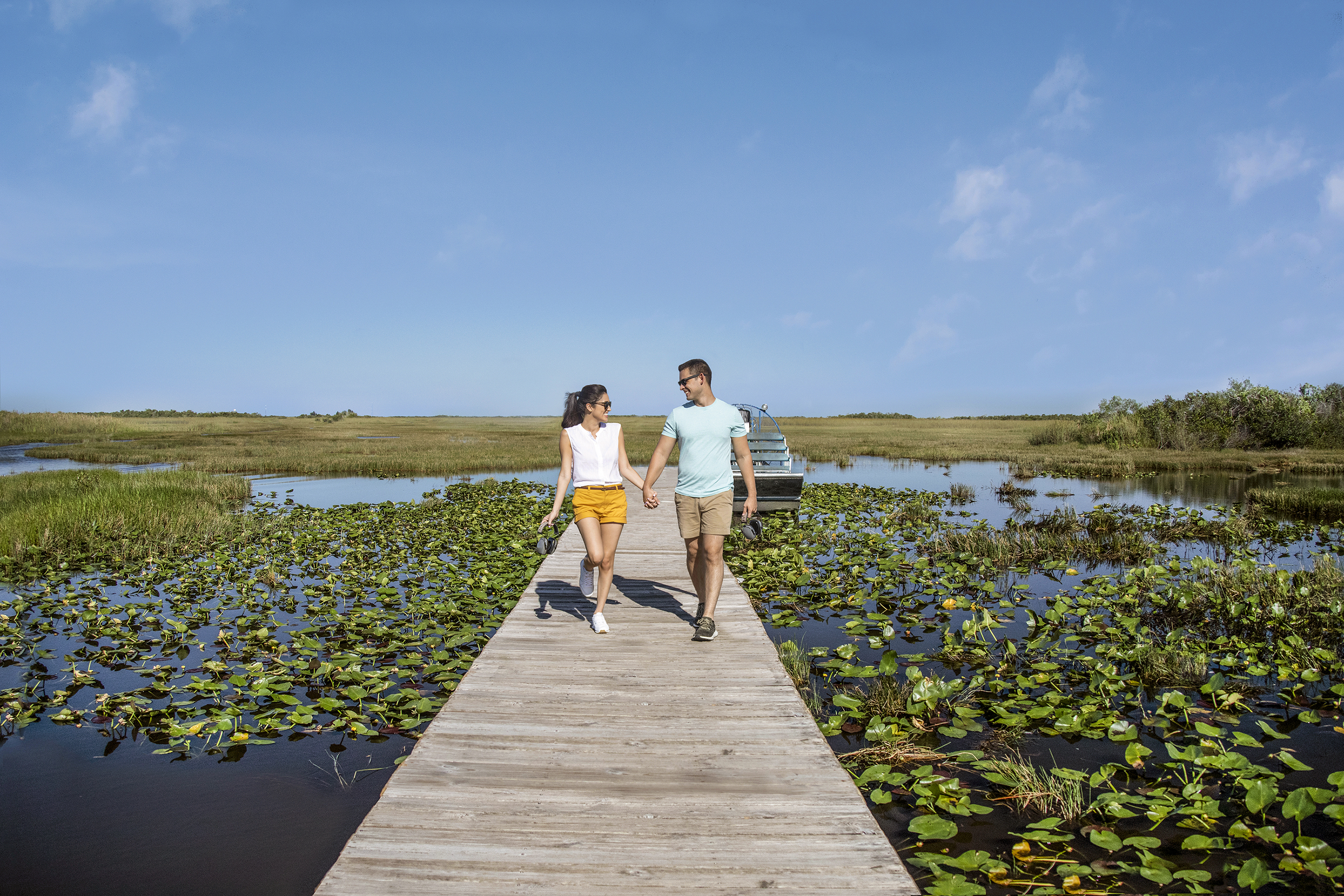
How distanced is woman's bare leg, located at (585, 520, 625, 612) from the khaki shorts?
0.54m

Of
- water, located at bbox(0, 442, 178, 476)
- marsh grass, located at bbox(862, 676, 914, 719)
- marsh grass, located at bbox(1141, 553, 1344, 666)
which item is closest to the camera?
marsh grass, located at bbox(862, 676, 914, 719)

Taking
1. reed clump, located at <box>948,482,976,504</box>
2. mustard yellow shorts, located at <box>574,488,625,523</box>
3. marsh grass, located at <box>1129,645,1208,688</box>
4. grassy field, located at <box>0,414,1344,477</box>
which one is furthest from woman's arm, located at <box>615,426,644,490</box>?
grassy field, located at <box>0,414,1344,477</box>

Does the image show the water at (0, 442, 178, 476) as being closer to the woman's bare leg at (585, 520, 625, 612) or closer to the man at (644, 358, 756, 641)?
the woman's bare leg at (585, 520, 625, 612)

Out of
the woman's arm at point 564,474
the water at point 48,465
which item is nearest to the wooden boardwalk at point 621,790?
the woman's arm at point 564,474

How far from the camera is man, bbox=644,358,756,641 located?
6.08m

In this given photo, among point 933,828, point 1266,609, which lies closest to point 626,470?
point 933,828

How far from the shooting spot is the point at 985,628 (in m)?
8.93

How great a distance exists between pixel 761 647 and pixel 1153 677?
406 cm

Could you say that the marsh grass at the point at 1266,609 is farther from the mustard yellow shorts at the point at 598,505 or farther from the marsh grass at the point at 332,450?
the marsh grass at the point at 332,450

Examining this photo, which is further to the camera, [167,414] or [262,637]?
[167,414]

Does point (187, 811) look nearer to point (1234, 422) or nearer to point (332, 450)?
point (332, 450)

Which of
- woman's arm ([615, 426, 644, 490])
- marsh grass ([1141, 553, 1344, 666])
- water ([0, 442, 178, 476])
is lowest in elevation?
marsh grass ([1141, 553, 1344, 666])

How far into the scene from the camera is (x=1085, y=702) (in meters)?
6.42

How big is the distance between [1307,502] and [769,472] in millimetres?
14199
